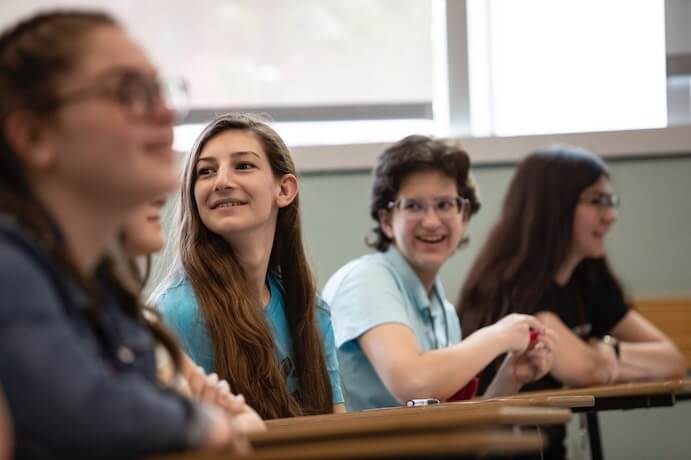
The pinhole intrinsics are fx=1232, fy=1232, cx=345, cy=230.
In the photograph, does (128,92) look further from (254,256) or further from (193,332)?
(254,256)

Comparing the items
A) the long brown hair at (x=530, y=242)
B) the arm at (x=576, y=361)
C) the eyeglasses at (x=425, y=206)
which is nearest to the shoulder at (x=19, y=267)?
the eyeglasses at (x=425, y=206)

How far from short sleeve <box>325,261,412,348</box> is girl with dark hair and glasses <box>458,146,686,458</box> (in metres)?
0.53

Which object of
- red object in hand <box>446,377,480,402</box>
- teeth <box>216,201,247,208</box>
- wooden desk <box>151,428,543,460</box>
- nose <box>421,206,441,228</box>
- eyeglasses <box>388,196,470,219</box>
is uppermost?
teeth <box>216,201,247,208</box>

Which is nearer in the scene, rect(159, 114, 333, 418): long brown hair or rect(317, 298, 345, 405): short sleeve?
rect(159, 114, 333, 418): long brown hair

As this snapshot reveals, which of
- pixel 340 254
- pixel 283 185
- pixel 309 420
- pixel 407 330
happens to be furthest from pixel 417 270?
pixel 309 420

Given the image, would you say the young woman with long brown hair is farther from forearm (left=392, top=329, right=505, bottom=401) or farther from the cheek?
the cheek

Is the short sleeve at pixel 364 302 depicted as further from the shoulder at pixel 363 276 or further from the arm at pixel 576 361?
the arm at pixel 576 361

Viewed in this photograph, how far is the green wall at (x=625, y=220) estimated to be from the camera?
466 centimetres

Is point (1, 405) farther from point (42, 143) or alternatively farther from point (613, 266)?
point (613, 266)

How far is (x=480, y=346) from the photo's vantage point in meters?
3.09

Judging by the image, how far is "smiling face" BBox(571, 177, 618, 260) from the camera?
3996 mm

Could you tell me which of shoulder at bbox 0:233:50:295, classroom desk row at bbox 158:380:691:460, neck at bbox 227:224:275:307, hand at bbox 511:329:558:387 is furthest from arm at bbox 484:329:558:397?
shoulder at bbox 0:233:50:295

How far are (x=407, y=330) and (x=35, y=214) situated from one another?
2.00 m

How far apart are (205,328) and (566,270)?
1672 mm
